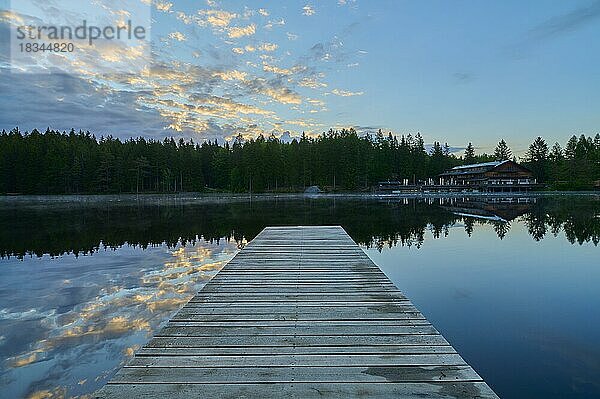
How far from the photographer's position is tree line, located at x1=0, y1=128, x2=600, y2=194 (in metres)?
64.9

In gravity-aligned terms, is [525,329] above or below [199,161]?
below

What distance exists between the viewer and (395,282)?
9.06m

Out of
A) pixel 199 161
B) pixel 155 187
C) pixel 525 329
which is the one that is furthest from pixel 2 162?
pixel 525 329

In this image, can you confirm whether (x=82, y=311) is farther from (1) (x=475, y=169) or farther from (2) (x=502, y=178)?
(1) (x=475, y=169)

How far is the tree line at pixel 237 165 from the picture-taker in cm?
6488

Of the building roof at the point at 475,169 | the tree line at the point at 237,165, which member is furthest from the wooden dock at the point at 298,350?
the building roof at the point at 475,169

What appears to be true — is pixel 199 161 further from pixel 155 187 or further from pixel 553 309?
pixel 553 309

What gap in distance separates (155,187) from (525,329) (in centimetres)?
7581

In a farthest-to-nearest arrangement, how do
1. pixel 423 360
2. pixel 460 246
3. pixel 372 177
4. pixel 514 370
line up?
pixel 372 177
pixel 460 246
pixel 514 370
pixel 423 360

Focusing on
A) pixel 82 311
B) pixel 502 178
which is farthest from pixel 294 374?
pixel 502 178

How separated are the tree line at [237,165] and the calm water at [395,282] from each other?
55.6 metres

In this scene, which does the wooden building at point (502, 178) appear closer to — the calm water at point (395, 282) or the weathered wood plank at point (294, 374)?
the calm water at point (395, 282)

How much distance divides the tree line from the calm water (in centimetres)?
5564

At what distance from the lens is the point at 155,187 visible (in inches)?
2945
